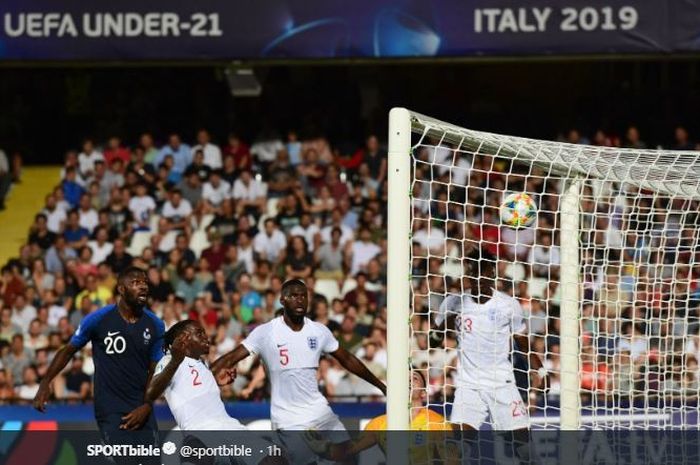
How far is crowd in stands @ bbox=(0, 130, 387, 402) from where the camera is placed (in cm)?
1395

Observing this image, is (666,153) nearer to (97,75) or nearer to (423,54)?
(423,54)

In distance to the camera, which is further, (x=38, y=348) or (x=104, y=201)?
(x=104, y=201)

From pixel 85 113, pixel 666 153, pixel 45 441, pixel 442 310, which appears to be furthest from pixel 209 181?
pixel 666 153

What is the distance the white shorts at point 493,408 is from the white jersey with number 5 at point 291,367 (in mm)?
1338

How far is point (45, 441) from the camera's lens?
34.8ft

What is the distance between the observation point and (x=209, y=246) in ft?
51.1

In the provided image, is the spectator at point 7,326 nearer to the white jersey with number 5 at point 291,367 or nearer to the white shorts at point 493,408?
the white shorts at point 493,408

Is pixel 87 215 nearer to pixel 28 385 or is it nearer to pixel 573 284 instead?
pixel 28 385

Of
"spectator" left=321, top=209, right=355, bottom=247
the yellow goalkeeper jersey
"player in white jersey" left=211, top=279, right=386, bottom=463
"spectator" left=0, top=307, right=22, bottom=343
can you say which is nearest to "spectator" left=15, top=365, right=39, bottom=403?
"spectator" left=0, top=307, right=22, bottom=343

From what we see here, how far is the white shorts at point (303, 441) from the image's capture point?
8578 mm

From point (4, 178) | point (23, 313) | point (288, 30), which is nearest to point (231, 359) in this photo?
point (23, 313)

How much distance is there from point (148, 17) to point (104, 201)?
226 centimetres

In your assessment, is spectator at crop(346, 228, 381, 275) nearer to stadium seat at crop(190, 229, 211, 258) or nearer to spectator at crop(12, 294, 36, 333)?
stadium seat at crop(190, 229, 211, 258)

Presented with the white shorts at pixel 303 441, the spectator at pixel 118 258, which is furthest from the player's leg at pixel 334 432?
the spectator at pixel 118 258
